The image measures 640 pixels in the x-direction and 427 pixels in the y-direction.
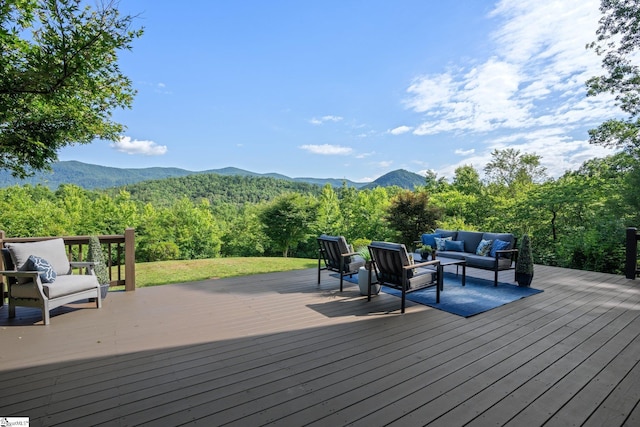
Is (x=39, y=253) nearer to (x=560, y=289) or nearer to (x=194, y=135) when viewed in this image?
(x=560, y=289)

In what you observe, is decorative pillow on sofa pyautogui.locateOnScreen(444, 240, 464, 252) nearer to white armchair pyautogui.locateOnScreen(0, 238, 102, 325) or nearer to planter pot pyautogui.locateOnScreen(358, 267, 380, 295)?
planter pot pyautogui.locateOnScreen(358, 267, 380, 295)

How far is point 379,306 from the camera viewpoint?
13.5 feet

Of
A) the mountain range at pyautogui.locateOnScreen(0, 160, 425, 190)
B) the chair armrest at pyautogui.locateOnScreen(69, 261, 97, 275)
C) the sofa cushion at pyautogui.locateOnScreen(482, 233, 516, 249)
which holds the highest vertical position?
the mountain range at pyautogui.locateOnScreen(0, 160, 425, 190)

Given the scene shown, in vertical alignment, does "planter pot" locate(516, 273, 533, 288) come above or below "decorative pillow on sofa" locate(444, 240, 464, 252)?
below

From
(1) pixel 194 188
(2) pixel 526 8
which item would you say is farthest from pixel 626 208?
(1) pixel 194 188

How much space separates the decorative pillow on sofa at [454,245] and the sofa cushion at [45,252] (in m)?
6.77

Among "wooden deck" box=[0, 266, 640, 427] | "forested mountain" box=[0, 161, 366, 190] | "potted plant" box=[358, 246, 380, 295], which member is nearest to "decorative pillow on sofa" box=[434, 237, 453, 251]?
"wooden deck" box=[0, 266, 640, 427]

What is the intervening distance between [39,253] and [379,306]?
14.7ft

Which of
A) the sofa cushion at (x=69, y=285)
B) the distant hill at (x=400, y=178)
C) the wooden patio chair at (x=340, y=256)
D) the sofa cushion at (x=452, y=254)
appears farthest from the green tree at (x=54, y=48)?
the distant hill at (x=400, y=178)

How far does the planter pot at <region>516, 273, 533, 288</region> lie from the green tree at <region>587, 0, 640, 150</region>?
7.30 m

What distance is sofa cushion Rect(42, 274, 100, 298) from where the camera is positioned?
11.3 feet

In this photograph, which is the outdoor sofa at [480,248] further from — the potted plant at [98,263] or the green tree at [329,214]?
the green tree at [329,214]

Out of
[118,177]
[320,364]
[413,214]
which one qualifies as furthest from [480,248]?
[118,177]

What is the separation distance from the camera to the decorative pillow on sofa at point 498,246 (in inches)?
225
